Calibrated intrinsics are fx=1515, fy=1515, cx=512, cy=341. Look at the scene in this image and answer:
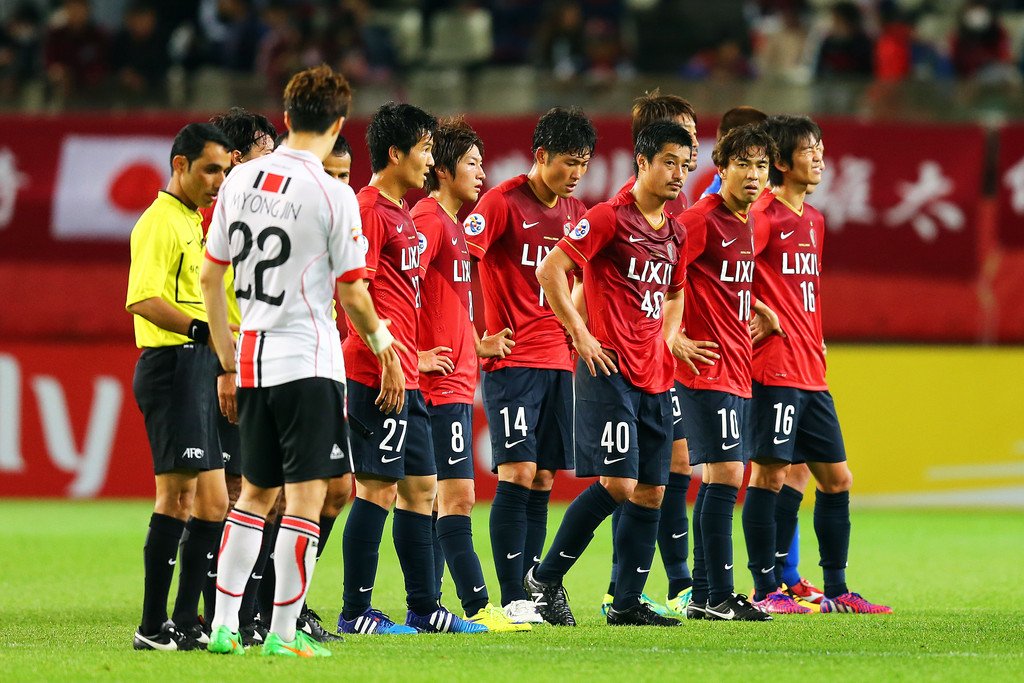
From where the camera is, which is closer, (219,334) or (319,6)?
(219,334)

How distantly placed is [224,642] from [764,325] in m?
3.57

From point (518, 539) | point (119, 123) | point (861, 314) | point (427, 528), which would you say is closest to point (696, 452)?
point (518, 539)

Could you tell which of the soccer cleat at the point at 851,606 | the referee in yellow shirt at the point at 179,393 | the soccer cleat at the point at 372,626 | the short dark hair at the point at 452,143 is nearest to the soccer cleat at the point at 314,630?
the soccer cleat at the point at 372,626

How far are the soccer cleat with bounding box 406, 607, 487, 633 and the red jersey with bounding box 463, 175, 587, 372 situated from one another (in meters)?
1.25

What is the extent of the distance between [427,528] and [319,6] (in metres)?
11.9

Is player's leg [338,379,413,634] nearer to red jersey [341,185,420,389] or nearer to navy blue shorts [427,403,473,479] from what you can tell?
red jersey [341,185,420,389]

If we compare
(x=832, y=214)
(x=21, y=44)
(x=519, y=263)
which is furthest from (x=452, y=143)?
(x=21, y=44)

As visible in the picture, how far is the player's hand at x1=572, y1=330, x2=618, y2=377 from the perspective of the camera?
22.5 feet

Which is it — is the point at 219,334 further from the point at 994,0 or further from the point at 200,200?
the point at 994,0

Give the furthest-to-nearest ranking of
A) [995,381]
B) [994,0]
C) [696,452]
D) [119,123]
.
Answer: [994,0] < [119,123] < [995,381] < [696,452]

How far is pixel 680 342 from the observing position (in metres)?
7.53

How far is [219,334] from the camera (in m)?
5.61

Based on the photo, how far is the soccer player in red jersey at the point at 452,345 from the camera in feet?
22.8

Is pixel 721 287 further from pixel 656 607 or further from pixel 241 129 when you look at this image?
pixel 241 129
